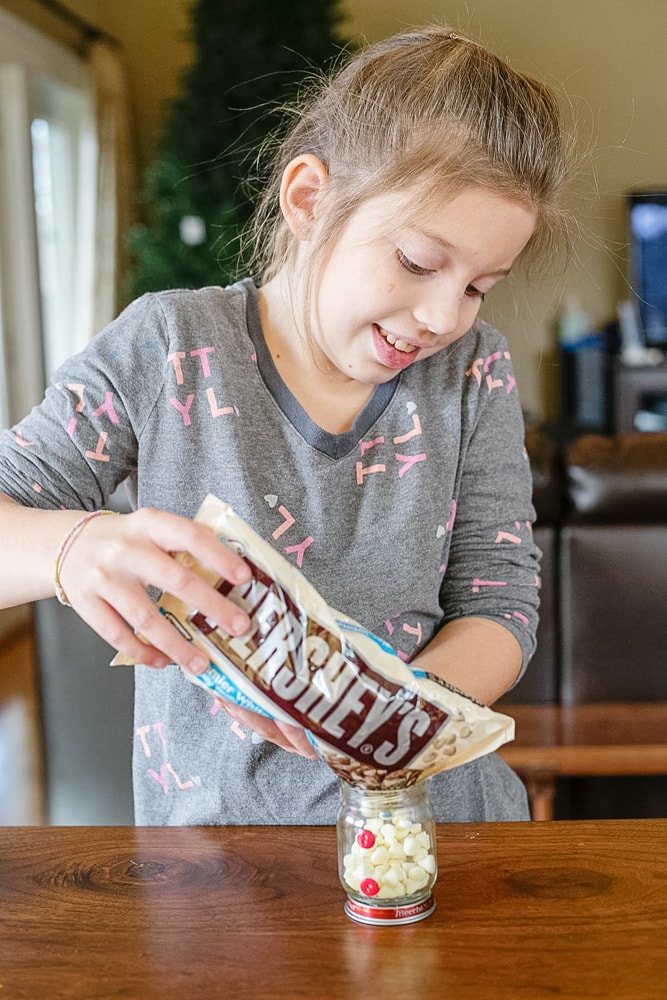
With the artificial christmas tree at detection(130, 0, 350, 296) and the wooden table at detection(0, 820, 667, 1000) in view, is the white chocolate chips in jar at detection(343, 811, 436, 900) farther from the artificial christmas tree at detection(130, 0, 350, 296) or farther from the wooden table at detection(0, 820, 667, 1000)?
the artificial christmas tree at detection(130, 0, 350, 296)

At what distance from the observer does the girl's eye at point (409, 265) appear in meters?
0.92

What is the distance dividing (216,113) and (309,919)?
184 inches

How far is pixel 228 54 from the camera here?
4.89m

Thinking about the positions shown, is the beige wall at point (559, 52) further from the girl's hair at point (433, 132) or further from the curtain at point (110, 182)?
the girl's hair at point (433, 132)

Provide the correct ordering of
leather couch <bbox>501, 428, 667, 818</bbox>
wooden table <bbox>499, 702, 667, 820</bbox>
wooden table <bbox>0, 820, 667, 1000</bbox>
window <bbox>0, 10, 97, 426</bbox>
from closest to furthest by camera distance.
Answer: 1. wooden table <bbox>0, 820, 667, 1000</bbox>
2. wooden table <bbox>499, 702, 667, 820</bbox>
3. leather couch <bbox>501, 428, 667, 818</bbox>
4. window <bbox>0, 10, 97, 426</bbox>

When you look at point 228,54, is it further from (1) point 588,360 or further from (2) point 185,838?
(2) point 185,838

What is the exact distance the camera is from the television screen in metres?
5.92

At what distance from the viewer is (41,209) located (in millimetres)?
5340

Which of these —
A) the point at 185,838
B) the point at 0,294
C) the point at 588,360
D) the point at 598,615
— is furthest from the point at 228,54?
the point at 185,838

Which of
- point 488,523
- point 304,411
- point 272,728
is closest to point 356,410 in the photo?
point 304,411

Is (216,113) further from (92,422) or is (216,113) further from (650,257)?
(92,422)

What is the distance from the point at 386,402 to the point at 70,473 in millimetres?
322

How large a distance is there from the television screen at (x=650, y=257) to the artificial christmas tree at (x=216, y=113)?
1946 mm

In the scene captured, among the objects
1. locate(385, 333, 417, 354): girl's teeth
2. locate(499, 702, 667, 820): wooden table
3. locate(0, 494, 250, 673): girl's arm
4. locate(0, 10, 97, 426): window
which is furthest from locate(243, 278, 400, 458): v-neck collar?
locate(0, 10, 97, 426): window
